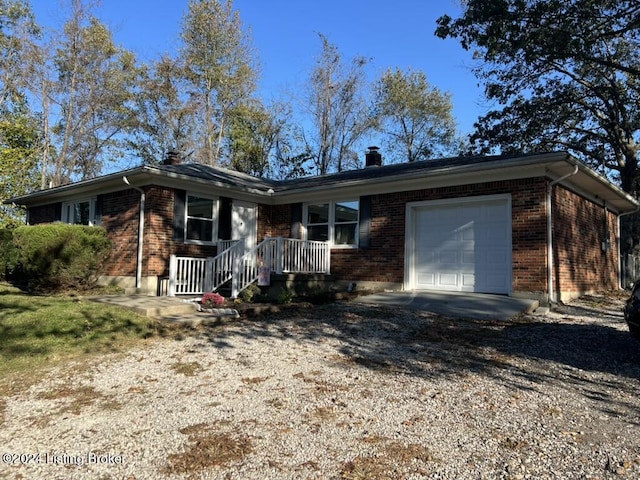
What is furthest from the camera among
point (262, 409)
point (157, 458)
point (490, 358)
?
point (490, 358)

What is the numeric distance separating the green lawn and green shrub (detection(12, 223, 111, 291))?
1.60 meters

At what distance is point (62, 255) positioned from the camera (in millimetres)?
9555

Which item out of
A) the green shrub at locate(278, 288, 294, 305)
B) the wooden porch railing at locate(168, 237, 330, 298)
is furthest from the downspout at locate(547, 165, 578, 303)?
the wooden porch railing at locate(168, 237, 330, 298)

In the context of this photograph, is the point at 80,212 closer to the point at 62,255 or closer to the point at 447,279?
the point at 62,255

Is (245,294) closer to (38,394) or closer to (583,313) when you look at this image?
(38,394)

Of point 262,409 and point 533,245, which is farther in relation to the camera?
point 533,245

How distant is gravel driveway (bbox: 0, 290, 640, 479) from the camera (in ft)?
9.11

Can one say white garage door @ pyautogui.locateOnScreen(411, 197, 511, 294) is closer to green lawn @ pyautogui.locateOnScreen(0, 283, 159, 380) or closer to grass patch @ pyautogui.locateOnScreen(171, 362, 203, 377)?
green lawn @ pyautogui.locateOnScreen(0, 283, 159, 380)

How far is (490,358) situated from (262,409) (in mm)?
2910

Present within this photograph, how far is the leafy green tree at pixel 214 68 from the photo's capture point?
86.5ft

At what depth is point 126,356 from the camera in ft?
18.3

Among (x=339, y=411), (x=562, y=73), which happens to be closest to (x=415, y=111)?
(x=562, y=73)

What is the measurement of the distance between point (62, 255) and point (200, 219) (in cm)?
347

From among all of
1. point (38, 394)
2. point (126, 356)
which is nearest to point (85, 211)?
point (126, 356)
